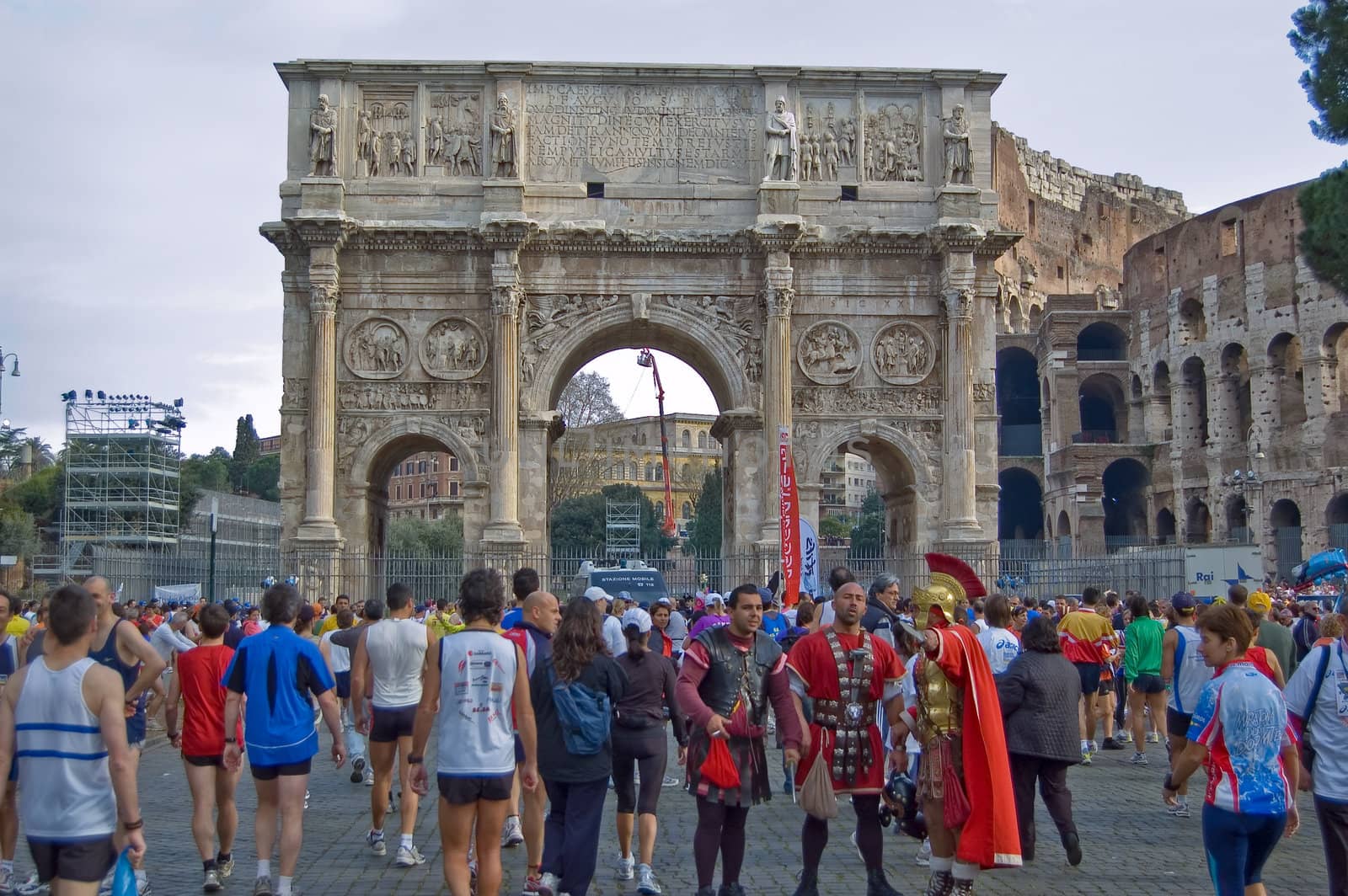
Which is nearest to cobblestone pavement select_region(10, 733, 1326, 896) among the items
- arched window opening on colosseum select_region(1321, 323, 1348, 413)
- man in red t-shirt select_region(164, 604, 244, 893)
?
man in red t-shirt select_region(164, 604, 244, 893)

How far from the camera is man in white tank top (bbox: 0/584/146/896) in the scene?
17.5 feet

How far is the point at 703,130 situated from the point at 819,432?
6296mm

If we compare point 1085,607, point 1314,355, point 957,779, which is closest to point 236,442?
point 1314,355

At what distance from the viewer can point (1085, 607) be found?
13.8 meters

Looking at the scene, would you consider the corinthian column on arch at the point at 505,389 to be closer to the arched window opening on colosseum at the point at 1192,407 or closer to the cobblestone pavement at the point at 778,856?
the cobblestone pavement at the point at 778,856

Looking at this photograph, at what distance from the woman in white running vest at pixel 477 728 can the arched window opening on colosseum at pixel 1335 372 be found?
4425cm

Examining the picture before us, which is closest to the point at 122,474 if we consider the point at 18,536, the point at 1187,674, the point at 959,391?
the point at 18,536

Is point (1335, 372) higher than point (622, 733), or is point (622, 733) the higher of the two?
point (1335, 372)

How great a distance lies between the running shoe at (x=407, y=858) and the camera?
29.1 feet

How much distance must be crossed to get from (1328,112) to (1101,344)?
33536 mm

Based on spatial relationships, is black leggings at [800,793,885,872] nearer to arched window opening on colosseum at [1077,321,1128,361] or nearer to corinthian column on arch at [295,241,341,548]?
corinthian column on arch at [295,241,341,548]

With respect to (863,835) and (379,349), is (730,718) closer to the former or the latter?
(863,835)

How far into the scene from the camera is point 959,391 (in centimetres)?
2678

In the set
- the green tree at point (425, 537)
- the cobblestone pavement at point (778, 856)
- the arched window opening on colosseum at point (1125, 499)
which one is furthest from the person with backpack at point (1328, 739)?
the green tree at point (425, 537)
